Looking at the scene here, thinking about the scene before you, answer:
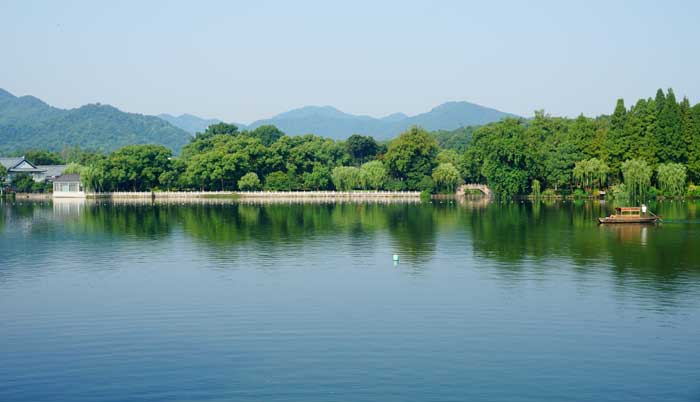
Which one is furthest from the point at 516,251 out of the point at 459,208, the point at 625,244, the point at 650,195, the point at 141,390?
the point at 650,195

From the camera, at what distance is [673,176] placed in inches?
3054

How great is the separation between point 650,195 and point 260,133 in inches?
3077

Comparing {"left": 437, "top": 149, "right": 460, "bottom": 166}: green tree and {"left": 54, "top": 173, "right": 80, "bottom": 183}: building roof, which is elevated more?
{"left": 437, "top": 149, "right": 460, "bottom": 166}: green tree

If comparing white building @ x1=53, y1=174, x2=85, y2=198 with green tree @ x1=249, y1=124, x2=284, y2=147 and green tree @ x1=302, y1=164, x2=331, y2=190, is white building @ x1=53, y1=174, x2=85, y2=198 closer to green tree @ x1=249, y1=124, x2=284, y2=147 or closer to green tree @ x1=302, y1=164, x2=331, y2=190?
green tree @ x1=302, y1=164, x2=331, y2=190

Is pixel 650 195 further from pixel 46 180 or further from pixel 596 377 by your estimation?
pixel 46 180

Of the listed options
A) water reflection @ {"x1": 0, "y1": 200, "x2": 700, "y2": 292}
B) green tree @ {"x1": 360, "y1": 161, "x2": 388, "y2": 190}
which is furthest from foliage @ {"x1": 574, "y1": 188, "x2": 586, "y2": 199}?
green tree @ {"x1": 360, "y1": 161, "x2": 388, "y2": 190}

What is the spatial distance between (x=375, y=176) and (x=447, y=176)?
1078cm

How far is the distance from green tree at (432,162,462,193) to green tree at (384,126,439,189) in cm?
244

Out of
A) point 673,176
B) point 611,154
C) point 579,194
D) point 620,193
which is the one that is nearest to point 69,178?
point 579,194

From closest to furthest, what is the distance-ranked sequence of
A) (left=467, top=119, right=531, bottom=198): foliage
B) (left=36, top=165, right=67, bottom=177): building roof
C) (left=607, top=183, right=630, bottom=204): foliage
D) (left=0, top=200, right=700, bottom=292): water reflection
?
1. (left=0, top=200, right=700, bottom=292): water reflection
2. (left=607, top=183, right=630, bottom=204): foliage
3. (left=467, top=119, right=531, bottom=198): foliage
4. (left=36, top=165, right=67, bottom=177): building roof

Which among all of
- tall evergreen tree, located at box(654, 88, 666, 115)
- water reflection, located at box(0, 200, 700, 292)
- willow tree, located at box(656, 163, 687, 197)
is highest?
tall evergreen tree, located at box(654, 88, 666, 115)

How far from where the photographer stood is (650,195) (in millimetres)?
79438

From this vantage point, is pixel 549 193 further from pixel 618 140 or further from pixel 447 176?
Answer: pixel 447 176

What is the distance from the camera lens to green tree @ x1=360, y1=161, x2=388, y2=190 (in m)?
101
